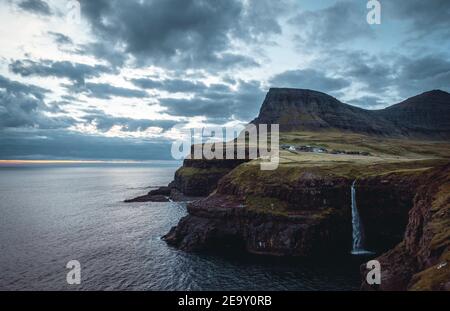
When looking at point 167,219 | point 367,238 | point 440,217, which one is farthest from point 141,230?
point 440,217

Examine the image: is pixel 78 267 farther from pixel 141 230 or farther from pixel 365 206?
pixel 365 206

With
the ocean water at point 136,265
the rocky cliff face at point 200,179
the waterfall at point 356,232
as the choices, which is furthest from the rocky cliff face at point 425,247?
the rocky cliff face at point 200,179

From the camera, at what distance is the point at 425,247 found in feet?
126

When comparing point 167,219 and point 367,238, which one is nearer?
point 367,238

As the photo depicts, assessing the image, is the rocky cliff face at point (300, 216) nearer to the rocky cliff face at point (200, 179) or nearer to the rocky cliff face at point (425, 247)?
the rocky cliff face at point (425, 247)

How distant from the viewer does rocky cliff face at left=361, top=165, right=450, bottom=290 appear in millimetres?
30859

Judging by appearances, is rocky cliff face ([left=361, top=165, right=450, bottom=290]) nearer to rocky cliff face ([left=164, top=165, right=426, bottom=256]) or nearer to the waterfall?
rocky cliff face ([left=164, top=165, right=426, bottom=256])

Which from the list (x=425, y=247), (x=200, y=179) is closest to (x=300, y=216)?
(x=425, y=247)

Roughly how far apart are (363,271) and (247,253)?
1082 inches

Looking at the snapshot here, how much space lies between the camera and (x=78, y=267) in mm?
59562

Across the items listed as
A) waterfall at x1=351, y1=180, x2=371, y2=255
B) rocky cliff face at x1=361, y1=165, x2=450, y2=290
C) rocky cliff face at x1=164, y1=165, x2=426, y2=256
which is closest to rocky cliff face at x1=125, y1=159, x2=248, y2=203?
rocky cliff face at x1=164, y1=165, x2=426, y2=256

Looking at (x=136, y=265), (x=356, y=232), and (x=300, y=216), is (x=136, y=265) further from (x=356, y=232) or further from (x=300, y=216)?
(x=356, y=232)

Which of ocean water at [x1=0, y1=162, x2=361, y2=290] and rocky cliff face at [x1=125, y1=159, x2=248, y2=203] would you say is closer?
ocean water at [x1=0, y1=162, x2=361, y2=290]
